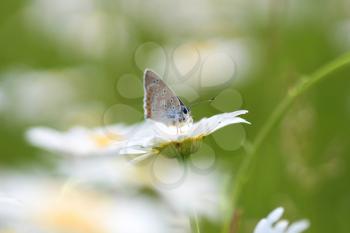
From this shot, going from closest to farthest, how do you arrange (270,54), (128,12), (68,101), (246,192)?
(246,192)
(270,54)
(68,101)
(128,12)

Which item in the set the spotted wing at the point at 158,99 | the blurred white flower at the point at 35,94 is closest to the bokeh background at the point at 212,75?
the blurred white flower at the point at 35,94

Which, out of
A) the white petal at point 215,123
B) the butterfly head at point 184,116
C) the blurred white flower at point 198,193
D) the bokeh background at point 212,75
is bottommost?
the white petal at point 215,123

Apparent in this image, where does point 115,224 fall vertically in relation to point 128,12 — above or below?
below

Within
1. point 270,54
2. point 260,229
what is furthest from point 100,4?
point 260,229

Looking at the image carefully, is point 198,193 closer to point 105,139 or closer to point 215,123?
point 105,139

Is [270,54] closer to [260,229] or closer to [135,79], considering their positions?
[135,79]

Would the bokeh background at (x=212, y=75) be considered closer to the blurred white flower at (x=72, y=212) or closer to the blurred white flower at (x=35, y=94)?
the blurred white flower at (x=35, y=94)
